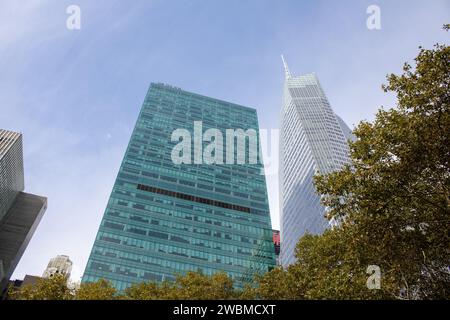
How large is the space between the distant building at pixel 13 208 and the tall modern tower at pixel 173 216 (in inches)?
1941

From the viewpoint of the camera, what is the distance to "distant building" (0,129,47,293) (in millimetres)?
117562

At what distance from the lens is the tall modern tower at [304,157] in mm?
132250

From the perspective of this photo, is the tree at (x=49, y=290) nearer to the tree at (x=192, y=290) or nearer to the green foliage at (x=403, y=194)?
the tree at (x=192, y=290)

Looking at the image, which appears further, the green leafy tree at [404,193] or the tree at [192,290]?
the tree at [192,290]

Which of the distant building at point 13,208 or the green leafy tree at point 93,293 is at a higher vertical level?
the distant building at point 13,208

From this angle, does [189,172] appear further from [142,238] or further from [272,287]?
[272,287]

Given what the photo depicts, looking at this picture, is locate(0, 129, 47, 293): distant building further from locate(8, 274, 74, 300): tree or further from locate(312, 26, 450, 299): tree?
locate(312, 26, 450, 299): tree

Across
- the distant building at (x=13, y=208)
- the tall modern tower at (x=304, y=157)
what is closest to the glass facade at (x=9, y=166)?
the distant building at (x=13, y=208)

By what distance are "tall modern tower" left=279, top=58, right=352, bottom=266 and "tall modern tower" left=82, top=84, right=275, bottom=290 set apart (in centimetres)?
3011

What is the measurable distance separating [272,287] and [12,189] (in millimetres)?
138927

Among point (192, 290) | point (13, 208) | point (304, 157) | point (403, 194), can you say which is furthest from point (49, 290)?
point (304, 157)

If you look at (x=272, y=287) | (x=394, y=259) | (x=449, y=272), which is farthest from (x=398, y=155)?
(x=272, y=287)

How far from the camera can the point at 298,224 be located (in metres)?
137

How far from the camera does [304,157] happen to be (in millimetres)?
154625
